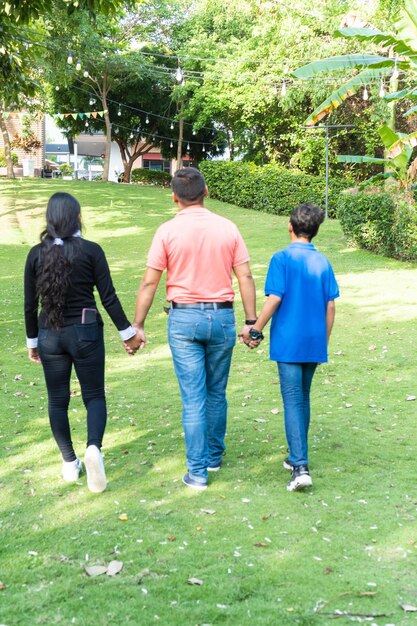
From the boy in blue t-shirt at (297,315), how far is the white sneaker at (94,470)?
1201 mm

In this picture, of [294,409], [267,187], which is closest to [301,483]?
[294,409]

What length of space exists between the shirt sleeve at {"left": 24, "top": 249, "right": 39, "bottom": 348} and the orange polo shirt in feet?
2.40

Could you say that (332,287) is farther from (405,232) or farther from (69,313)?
(405,232)

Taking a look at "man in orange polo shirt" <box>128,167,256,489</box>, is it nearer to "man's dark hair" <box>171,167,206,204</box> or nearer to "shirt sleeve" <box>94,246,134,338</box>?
"man's dark hair" <box>171,167,206,204</box>

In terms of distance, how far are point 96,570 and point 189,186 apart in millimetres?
2354

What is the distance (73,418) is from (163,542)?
3.06m

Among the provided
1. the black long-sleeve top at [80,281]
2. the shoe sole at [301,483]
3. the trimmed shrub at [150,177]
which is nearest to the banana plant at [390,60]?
the shoe sole at [301,483]

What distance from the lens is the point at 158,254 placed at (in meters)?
4.89

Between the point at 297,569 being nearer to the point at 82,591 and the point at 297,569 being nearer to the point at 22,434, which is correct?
the point at 82,591

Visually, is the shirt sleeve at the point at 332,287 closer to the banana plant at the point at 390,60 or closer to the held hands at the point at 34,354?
the held hands at the point at 34,354

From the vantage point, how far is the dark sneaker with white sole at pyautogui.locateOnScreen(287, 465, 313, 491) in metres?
4.98

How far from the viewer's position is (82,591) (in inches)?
141

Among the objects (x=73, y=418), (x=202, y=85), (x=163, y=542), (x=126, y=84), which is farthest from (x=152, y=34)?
(x=163, y=542)

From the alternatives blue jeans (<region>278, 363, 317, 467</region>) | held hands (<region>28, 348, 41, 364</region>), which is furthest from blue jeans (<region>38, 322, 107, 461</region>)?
blue jeans (<region>278, 363, 317, 467</region>)
